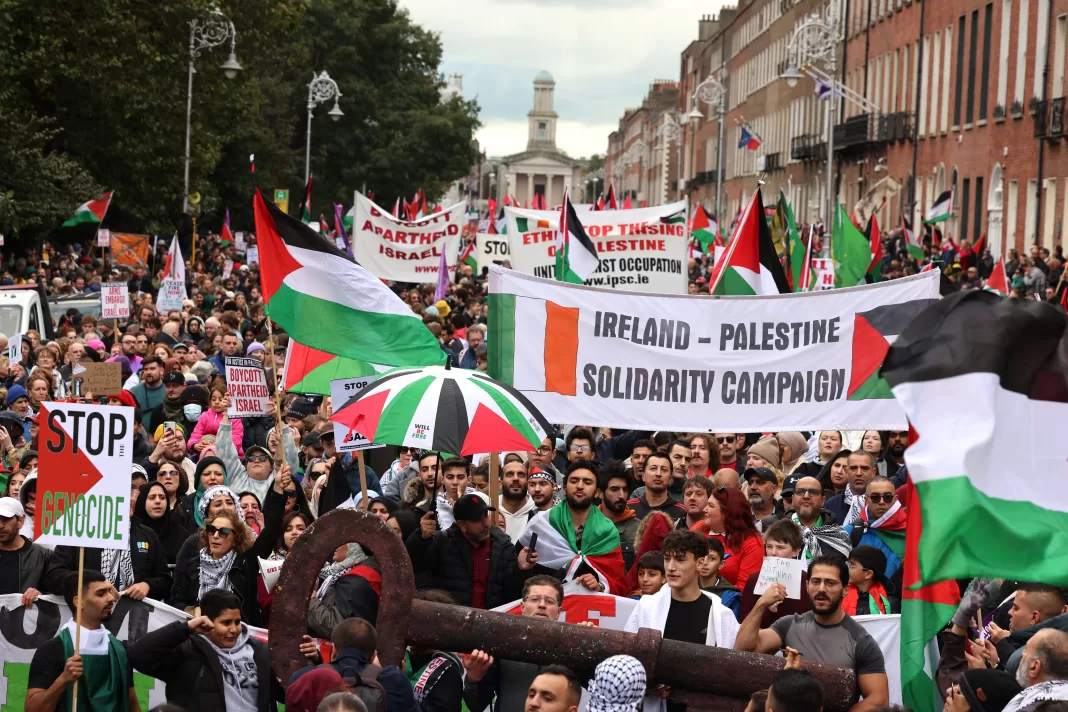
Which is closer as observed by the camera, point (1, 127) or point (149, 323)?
point (149, 323)

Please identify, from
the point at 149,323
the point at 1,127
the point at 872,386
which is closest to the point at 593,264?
the point at 149,323

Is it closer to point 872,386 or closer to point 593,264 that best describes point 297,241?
point 872,386

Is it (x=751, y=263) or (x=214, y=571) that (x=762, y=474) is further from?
(x=751, y=263)

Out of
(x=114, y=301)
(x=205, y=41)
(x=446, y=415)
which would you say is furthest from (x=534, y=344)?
(x=205, y=41)

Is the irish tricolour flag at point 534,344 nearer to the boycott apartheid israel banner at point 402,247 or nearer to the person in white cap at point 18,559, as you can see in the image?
the person in white cap at point 18,559

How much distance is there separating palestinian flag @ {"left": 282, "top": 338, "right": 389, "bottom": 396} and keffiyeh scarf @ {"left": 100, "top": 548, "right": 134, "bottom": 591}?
2929mm

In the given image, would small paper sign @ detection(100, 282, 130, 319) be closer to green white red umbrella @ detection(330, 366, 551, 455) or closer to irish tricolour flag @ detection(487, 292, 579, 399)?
irish tricolour flag @ detection(487, 292, 579, 399)

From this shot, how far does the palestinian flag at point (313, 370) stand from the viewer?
36.1 feet

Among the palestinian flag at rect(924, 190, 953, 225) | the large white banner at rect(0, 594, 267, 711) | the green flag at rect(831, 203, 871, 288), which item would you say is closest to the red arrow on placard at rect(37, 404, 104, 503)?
the large white banner at rect(0, 594, 267, 711)

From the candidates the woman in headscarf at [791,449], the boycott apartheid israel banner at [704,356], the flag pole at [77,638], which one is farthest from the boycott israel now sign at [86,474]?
the woman in headscarf at [791,449]

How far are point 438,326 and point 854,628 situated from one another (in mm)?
11357

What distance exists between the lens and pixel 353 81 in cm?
7056

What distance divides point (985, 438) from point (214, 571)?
417 centimetres

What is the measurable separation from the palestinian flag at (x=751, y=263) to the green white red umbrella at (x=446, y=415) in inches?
168
